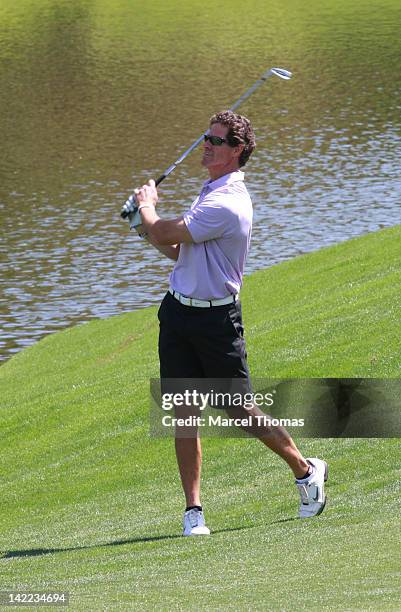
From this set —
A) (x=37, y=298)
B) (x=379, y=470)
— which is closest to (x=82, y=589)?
(x=379, y=470)

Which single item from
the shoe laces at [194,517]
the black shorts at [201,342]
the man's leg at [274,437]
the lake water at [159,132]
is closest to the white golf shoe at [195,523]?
the shoe laces at [194,517]

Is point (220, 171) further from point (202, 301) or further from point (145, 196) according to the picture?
point (202, 301)

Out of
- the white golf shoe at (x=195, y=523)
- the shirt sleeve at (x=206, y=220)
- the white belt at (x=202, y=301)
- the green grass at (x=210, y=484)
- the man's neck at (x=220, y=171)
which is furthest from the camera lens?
the white golf shoe at (x=195, y=523)

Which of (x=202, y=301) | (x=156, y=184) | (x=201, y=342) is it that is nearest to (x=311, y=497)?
(x=201, y=342)

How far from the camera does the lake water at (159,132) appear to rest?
2327cm

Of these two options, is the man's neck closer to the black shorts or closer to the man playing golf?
the man playing golf

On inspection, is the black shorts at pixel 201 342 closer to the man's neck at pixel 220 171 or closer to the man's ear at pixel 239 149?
the man's neck at pixel 220 171

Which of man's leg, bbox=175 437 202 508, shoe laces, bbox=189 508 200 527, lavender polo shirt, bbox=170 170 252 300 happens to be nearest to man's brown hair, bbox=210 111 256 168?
lavender polo shirt, bbox=170 170 252 300

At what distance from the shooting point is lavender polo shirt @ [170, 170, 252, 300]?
7.16 m

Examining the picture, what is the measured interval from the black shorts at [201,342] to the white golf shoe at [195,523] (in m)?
0.83

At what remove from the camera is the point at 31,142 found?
36.9 metres

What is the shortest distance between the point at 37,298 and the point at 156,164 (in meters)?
12.3

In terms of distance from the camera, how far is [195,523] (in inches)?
295

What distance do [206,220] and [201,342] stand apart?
722 millimetres
